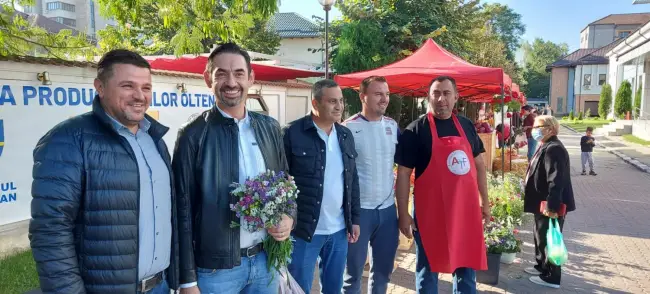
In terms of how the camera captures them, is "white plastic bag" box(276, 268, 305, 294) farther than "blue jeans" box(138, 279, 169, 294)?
Yes

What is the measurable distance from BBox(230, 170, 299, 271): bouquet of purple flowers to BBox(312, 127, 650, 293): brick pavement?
7.67ft

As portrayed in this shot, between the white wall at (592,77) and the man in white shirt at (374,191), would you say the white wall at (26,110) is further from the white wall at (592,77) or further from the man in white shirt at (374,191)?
the white wall at (592,77)

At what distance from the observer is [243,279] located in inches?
85.6

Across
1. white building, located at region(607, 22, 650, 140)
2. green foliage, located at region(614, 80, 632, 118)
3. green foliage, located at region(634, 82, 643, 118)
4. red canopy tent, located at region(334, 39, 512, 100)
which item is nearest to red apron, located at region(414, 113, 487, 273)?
red canopy tent, located at region(334, 39, 512, 100)

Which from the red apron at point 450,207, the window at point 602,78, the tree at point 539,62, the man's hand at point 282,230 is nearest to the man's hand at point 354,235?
the red apron at point 450,207

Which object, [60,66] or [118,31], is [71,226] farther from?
[60,66]

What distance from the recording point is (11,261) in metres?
4.77

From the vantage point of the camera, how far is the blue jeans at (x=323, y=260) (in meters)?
2.83

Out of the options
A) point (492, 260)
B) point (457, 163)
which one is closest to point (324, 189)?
point (457, 163)

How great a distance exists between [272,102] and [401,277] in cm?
708

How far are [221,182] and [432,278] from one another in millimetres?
2104

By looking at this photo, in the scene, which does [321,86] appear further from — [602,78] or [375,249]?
[602,78]

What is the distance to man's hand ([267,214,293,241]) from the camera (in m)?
2.12

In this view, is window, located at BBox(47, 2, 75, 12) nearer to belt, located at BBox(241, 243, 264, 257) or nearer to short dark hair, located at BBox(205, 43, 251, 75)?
short dark hair, located at BBox(205, 43, 251, 75)
